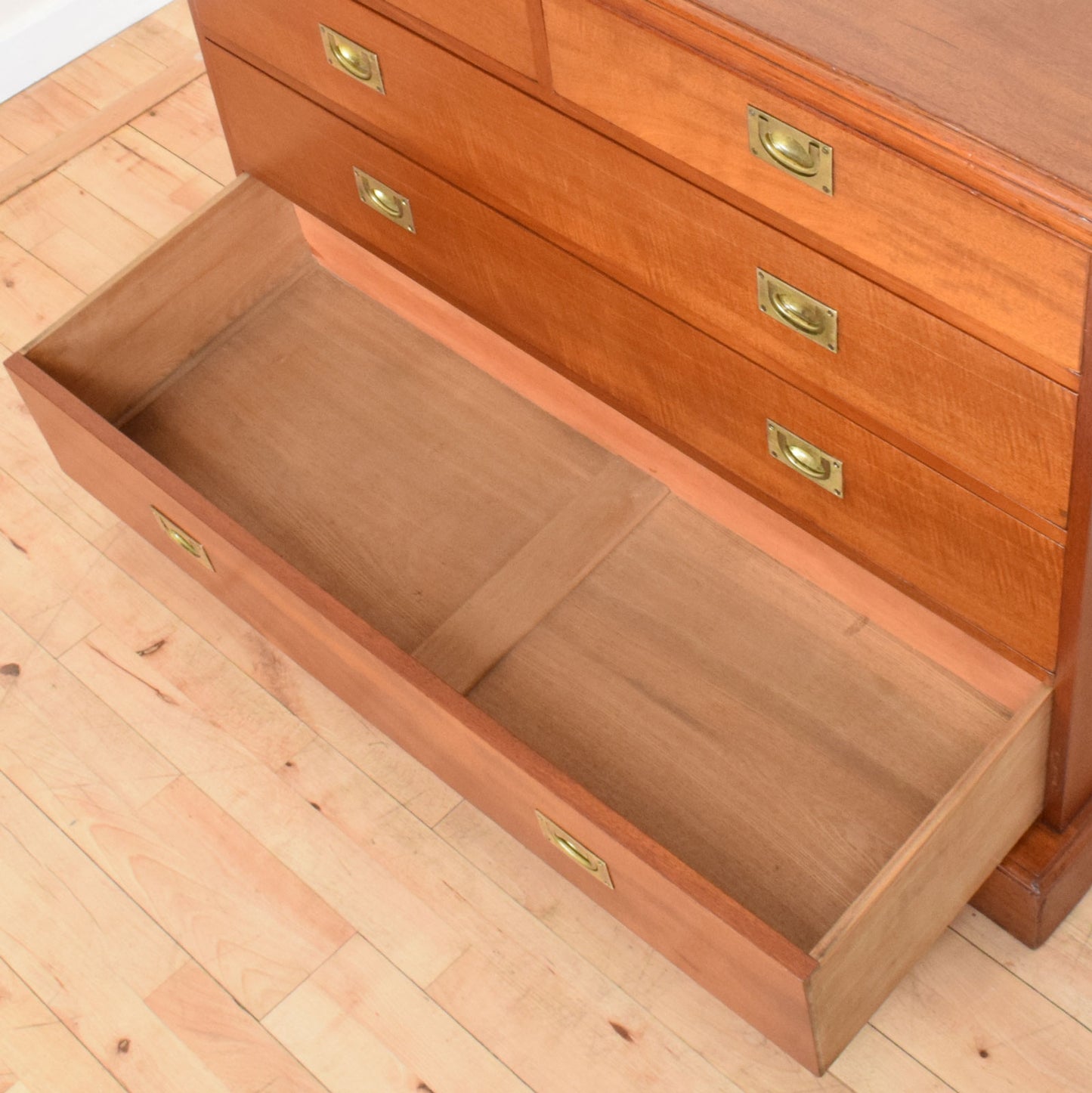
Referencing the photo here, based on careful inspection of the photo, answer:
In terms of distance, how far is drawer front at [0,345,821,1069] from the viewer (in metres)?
1.33

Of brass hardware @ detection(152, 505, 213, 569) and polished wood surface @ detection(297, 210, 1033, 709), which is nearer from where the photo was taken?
polished wood surface @ detection(297, 210, 1033, 709)

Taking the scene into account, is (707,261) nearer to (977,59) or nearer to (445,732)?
(977,59)

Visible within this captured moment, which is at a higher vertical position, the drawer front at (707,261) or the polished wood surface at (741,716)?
the drawer front at (707,261)

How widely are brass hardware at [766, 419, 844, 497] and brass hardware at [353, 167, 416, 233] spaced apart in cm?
50

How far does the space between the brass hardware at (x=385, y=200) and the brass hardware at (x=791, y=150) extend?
1.90 ft

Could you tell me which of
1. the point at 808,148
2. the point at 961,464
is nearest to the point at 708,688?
the point at 961,464

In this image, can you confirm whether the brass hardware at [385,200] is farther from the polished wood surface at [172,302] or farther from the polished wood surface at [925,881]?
the polished wood surface at [925,881]

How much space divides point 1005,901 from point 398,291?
3.22 feet

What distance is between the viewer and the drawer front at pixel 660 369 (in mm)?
1327

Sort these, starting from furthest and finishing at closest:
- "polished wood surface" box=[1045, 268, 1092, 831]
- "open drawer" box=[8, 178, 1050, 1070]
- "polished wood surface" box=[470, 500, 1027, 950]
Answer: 1. "polished wood surface" box=[470, 500, 1027, 950]
2. "open drawer" box=[8, 178, 1050, 1070]
3. "polished wood surface" box=[1045, 268, 1092, 831]

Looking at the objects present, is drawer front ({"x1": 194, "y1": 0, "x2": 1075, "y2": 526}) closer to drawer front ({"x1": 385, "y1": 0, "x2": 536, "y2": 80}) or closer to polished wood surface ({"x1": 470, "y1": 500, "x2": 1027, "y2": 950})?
drawer front ({"x1": 385, "y1": 0, "x2": 536, "y2": 80})

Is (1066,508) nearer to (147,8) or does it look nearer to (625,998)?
(625,998)

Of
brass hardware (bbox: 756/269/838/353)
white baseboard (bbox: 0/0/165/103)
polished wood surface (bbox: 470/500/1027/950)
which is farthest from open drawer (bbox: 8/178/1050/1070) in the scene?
white baseboard (bbox: 0/0/165/103)

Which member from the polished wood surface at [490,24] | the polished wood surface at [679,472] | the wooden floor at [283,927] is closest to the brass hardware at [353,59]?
the polished wood surface at [490,24]
